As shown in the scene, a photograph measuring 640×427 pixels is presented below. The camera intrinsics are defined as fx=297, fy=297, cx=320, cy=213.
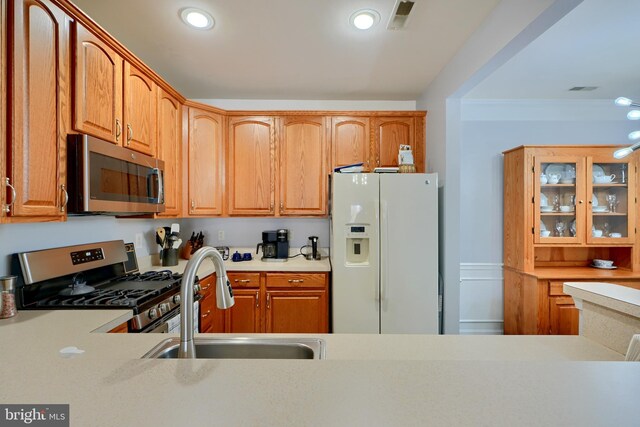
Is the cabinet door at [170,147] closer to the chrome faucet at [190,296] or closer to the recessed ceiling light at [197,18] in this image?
the recessed ceiling light at [197,18]

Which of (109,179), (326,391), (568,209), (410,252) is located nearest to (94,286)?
(109,179)

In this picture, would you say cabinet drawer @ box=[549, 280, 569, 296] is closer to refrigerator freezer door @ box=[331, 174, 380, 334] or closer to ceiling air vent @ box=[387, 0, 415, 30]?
refrigerator freezer door @ box=[331, 174, 380, 334]

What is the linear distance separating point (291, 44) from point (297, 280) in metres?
1.81

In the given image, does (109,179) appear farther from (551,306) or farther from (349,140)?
(551,306)

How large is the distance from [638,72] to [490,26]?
1877 millimetres

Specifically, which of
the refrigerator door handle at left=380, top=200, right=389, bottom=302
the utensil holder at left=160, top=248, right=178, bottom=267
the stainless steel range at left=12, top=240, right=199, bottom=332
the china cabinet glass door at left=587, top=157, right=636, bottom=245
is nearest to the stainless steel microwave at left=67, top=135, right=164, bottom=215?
the stainless steel range at left=12, top=240, right=199, bottom=332

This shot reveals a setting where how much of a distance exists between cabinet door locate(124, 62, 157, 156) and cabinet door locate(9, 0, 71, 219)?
1.42 ft

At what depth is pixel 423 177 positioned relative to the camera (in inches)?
95.3

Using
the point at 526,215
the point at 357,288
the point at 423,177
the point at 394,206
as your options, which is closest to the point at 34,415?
the point at 357,288

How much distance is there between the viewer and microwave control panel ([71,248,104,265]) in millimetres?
1733

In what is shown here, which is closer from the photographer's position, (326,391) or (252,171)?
(326,391)

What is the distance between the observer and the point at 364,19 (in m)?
1.77

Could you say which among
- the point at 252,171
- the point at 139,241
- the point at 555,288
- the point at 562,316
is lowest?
the point at 562,316

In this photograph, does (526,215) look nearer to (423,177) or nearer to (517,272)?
(517,272)
